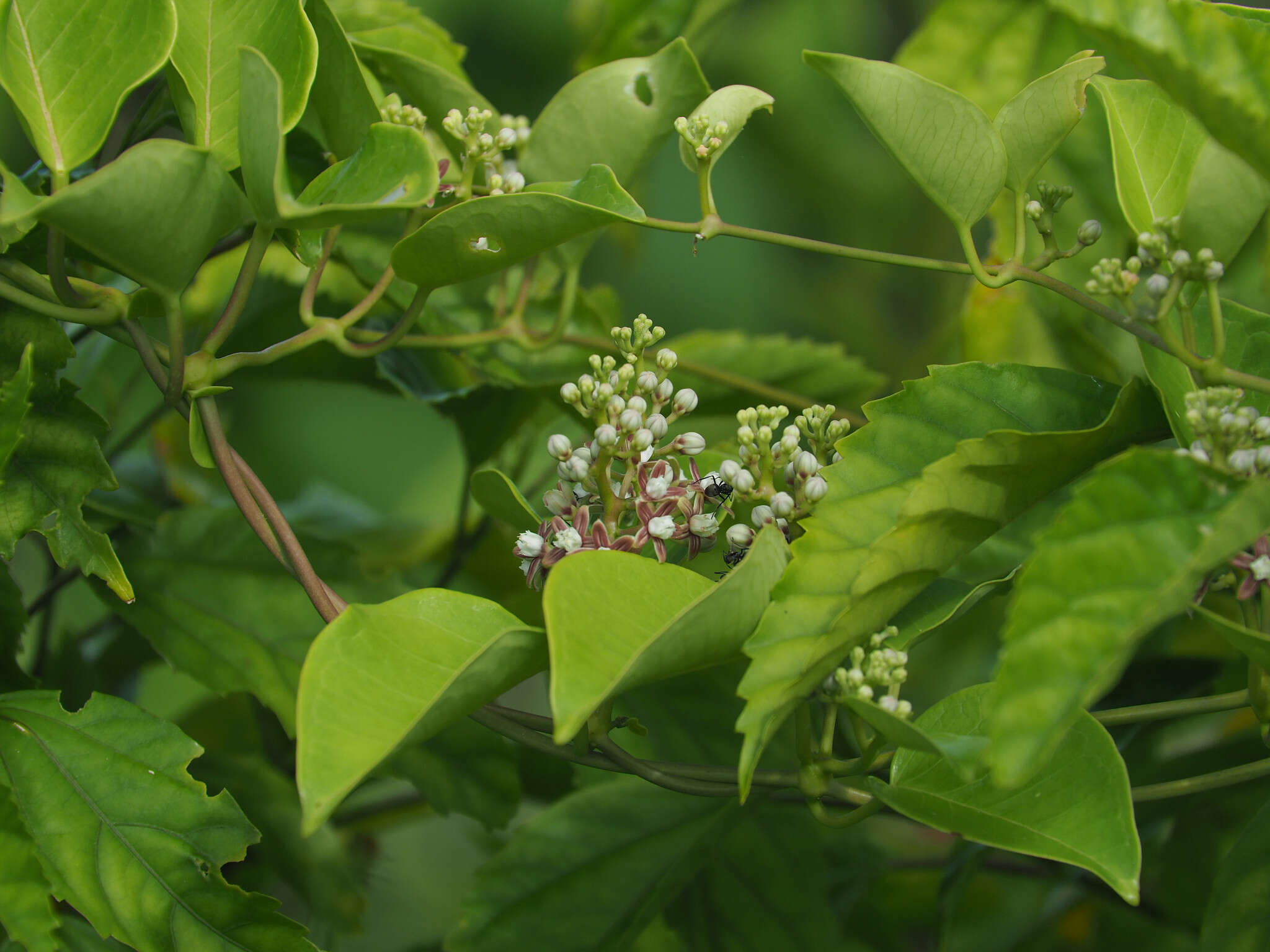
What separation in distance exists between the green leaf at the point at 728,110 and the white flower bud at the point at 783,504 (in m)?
0.11

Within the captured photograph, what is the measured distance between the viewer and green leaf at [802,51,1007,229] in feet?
1.03

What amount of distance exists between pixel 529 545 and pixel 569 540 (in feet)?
0.04

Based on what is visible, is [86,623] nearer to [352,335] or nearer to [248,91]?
[352,335]

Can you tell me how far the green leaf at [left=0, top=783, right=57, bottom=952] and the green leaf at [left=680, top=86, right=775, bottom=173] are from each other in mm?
289

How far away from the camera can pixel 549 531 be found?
322 mm

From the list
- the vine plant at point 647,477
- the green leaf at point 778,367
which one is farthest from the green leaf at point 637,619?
the green leaf at point 778,367

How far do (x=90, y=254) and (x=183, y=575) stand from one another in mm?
145

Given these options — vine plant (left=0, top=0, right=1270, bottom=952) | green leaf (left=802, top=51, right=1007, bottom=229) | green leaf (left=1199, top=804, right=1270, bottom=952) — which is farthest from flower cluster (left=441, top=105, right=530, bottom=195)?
green leaf (left=1199, top=804, right=1270, bottom=952)

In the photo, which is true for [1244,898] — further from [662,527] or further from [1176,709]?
[662,527]

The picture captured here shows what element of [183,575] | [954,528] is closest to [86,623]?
[183,575]

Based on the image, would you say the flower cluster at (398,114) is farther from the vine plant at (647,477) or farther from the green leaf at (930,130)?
A: the green leaf at (930,130)

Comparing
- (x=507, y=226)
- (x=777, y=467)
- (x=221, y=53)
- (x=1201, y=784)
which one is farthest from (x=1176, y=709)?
(x=221, y=53)

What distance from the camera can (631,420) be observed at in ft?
1.04

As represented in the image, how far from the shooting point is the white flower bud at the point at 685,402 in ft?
1.11
